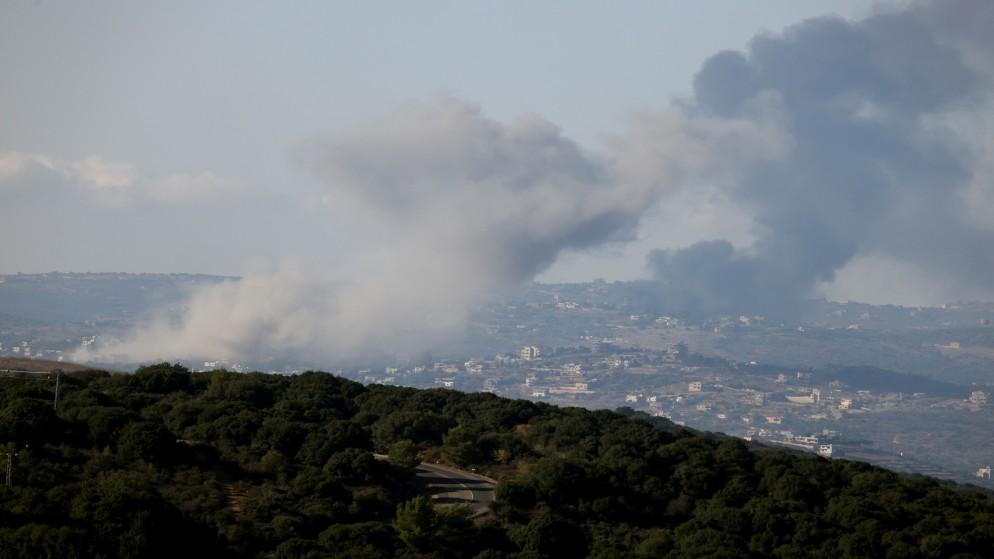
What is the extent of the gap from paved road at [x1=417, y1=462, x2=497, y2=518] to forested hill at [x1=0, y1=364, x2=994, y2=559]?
0.80 m

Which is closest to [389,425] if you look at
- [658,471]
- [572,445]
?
[572,445]

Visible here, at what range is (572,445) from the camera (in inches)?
1855

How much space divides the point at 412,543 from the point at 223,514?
5187mm

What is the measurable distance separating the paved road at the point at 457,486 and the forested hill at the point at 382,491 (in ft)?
2.62

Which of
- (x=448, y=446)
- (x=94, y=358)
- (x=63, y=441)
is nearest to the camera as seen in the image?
(x=63, y=441)

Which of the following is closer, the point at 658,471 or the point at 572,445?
the point at 658,471

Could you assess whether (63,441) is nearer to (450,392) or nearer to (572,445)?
(572,445)

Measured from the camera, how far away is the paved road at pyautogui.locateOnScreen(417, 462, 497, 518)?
37188mm

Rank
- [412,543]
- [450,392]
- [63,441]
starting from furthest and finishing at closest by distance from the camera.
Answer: [450,392], [63,441], [412,543]

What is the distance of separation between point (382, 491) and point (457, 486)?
4652mm

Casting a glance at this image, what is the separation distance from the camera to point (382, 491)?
35.6m

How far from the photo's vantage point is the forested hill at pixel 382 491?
28406mm

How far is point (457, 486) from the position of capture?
3966cm

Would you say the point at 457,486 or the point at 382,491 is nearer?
the point at 382,491
